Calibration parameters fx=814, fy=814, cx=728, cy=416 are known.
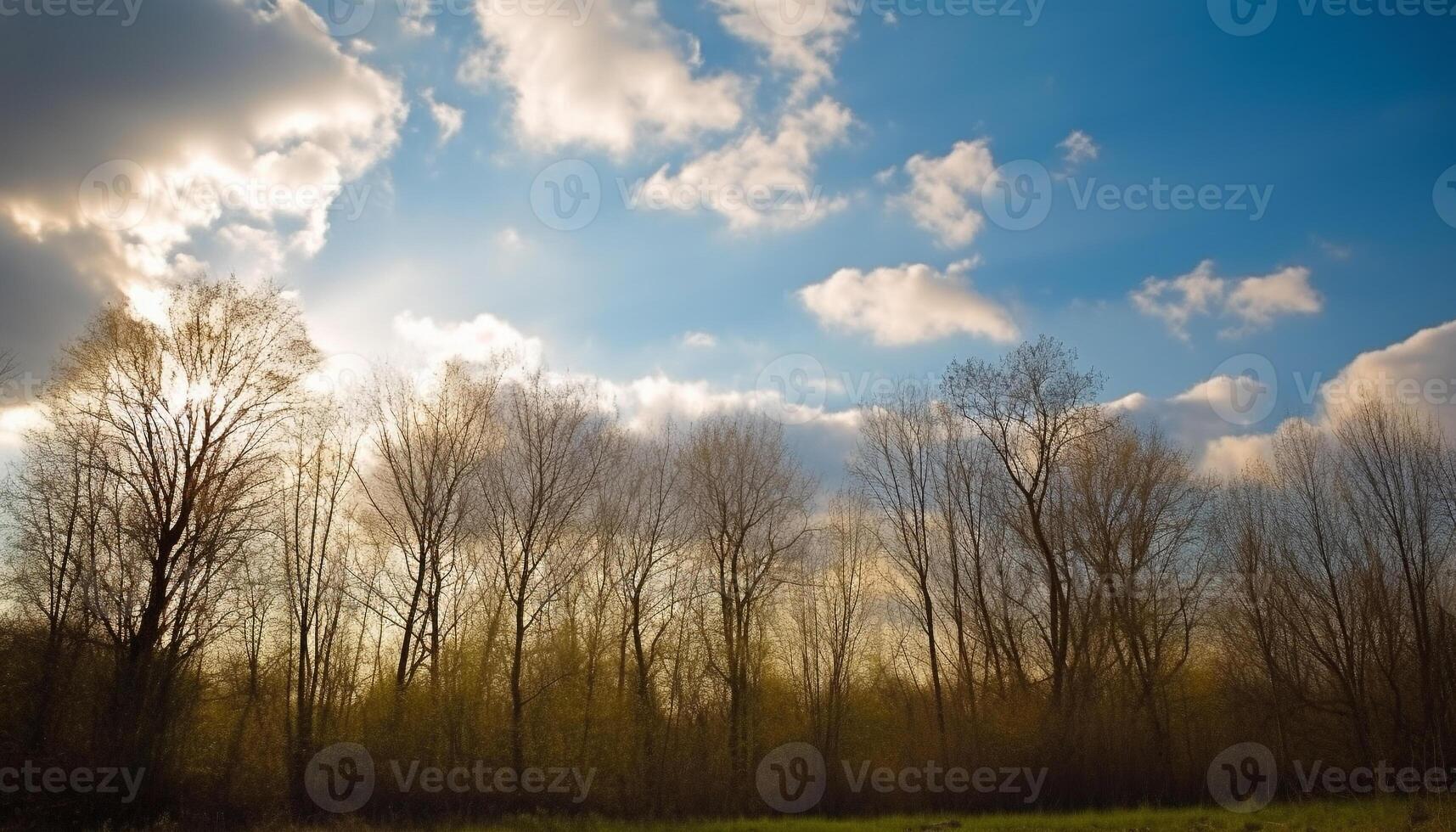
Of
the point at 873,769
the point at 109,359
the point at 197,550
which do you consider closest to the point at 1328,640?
the point at 873,769

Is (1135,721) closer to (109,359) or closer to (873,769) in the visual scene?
(873,769)

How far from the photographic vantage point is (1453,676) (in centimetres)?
3344
